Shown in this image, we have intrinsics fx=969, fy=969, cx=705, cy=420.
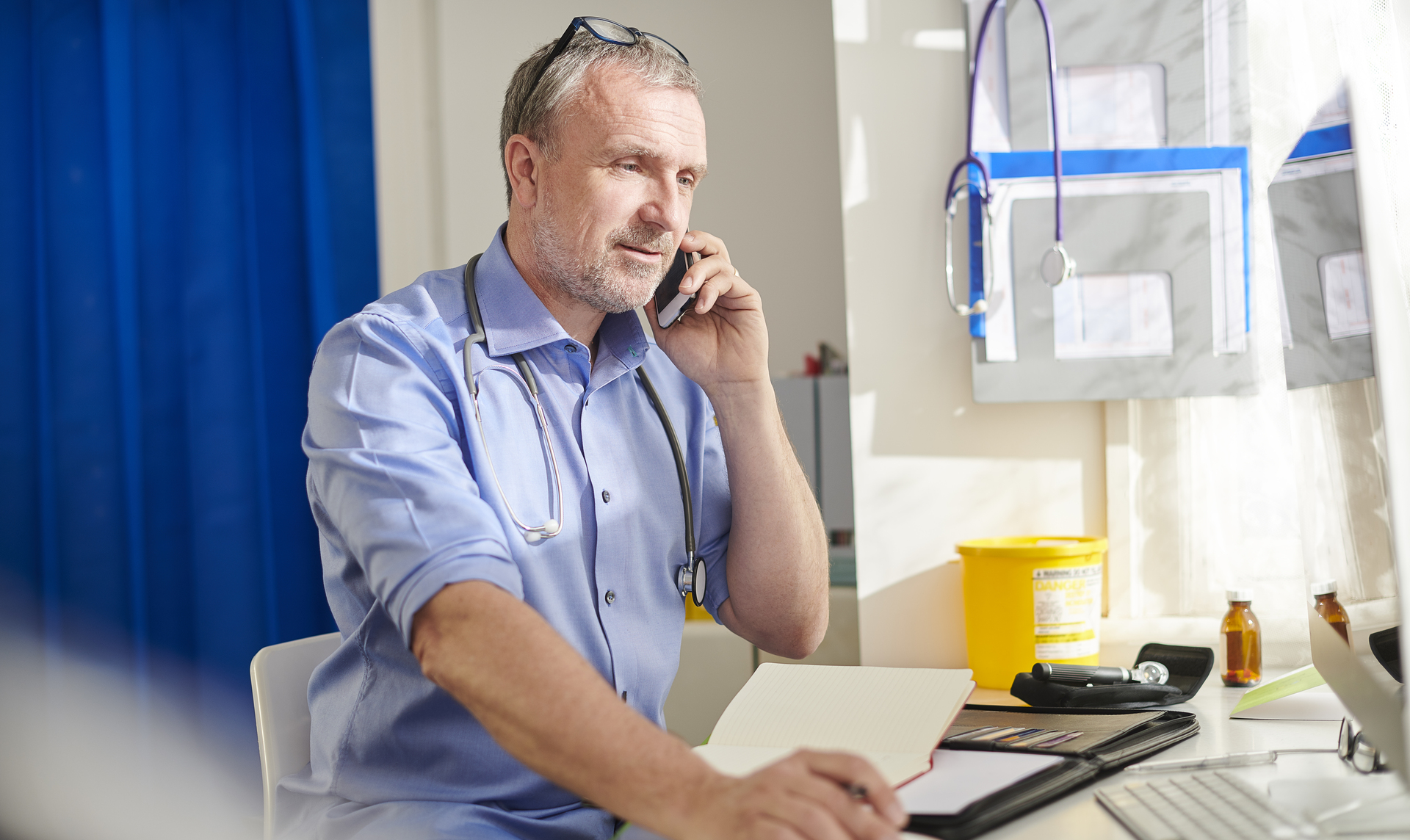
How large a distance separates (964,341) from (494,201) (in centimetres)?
177

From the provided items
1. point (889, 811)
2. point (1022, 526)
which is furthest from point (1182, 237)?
point (889, 811)

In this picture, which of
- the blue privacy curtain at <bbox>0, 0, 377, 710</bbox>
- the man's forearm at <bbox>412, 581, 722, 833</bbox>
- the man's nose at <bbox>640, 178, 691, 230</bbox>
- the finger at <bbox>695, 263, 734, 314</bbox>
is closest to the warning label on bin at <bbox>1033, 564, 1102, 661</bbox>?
the finger at <bbox>695, 263, 734, 314</bbox>

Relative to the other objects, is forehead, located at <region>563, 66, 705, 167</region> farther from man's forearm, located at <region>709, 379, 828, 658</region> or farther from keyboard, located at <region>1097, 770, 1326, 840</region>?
keyboard, located at <region>1097, 770, 1326, 840</region>

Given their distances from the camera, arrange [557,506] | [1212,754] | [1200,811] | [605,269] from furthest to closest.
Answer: [605,269], [557,506], [1212,754], [1200,811]

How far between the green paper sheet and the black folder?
4.4 inches

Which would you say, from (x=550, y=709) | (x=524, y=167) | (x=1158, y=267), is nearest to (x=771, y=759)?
(x=550, y=709)

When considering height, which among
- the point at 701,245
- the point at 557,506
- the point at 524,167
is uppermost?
the point at 524,167

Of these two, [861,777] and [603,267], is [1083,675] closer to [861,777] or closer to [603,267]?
[861,777]

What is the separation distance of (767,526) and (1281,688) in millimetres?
598

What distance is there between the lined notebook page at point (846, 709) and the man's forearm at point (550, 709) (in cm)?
18

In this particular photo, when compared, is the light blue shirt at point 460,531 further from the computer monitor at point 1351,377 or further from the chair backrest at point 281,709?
the computer monitor at point 1351,377

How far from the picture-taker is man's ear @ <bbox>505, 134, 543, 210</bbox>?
3.92 feet

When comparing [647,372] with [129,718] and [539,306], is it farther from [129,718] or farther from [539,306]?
[129,718]

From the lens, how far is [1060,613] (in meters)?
1.30
